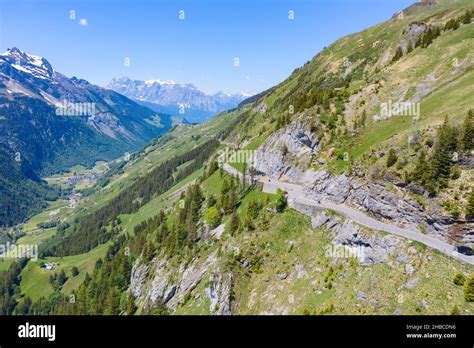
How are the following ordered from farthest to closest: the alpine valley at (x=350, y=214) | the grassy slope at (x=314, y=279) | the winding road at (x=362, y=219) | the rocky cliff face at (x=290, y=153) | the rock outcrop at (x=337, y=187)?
the rocky cliff face at (x=290, y=153) → the rock outcrop at (x=337, y=187) → the alpine valley at (x=350, y=214) → the winding road at (x=362, y=219) → the grassy slope at (x=314, y=279)

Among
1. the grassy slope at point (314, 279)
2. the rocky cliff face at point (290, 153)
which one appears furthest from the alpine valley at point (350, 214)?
the rocky cliff face at point (290, 153)

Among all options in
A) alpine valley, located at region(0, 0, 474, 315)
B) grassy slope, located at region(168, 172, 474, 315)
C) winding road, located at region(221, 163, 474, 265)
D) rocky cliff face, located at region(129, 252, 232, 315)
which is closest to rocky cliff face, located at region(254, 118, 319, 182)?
alpine valley, located at region(0, 0, 474, 315)

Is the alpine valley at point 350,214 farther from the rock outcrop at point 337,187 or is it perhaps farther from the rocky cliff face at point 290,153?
the rocky cliff face at point 290,153

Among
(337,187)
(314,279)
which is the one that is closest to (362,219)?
(337,187)

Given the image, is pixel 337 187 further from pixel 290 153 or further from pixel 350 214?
pixel 290 153

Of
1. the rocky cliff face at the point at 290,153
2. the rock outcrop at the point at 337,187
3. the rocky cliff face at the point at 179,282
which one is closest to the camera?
the rock outcrop at the point at 337,187

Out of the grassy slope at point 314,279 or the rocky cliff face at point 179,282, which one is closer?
the grassy slope at point 314,279

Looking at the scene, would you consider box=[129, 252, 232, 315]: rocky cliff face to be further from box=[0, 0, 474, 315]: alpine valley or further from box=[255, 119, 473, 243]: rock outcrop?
box=[255, 119, 473, 243]: rock outcrop

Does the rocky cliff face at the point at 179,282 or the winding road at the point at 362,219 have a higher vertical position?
the winding road at the point at 362,219
